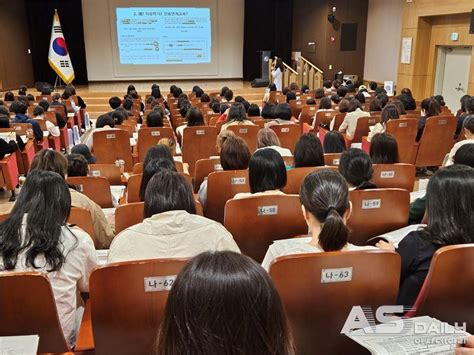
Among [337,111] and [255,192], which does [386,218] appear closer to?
[255,192]

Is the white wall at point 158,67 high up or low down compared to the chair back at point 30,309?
up

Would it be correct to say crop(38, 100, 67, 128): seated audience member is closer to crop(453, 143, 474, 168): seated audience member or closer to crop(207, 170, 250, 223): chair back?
crop(207, 170, 250, 223): chair back

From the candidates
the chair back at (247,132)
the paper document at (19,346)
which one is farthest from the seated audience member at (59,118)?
the paper document at (19,346)

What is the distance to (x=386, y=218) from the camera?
2.60m

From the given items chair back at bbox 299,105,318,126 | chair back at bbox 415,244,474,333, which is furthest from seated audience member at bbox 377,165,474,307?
chair back at bbox 299,105,318,126

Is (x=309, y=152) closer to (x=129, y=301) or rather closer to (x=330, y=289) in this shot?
(x=330, y=289)

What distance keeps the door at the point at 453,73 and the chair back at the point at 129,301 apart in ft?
31.8

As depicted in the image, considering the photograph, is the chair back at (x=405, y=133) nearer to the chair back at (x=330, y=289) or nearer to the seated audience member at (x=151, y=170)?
the seated audience member at (x=151, y=170)

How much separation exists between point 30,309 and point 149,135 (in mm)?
3834

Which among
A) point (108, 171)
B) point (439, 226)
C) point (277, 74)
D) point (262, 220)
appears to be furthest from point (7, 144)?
point (277, 74)

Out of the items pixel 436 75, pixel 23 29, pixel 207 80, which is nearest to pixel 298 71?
pixel 207 80

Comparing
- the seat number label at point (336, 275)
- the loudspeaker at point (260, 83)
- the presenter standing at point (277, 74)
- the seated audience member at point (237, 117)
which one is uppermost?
the presenter standing at point (277, 74)

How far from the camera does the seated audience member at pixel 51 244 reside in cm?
177

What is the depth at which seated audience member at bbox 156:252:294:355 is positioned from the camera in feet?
2.68
